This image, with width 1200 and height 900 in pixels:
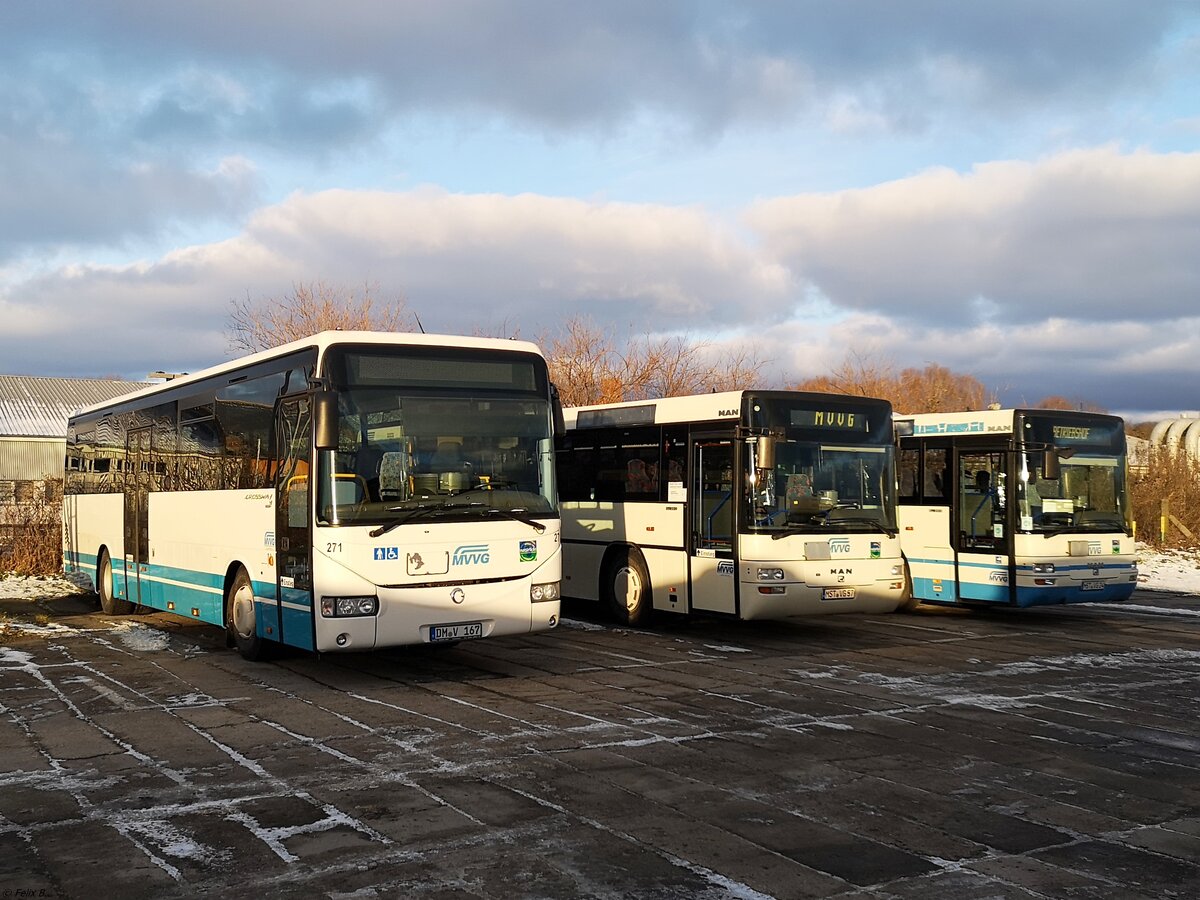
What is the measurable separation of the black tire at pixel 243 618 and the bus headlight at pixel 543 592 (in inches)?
114

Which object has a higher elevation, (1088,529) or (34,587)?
(1088,529)

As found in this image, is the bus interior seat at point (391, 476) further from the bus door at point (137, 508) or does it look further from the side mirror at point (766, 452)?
the bus door at point (137, 508)

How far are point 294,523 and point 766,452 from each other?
5.69m

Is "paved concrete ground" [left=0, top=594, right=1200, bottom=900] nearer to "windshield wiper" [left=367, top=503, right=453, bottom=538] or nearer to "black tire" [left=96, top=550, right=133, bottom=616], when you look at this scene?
Result: "windshield wiper" [left=367, top=503, right=453, bottom=538]

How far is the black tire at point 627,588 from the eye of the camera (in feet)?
53.7

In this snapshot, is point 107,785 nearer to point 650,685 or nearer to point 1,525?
point 650,685

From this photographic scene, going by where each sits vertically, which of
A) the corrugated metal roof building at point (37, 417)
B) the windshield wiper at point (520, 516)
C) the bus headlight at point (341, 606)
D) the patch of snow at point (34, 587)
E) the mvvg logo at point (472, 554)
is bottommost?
the patch of snow at point (34, 587)

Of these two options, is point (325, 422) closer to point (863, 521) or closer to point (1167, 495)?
point (863, 521)

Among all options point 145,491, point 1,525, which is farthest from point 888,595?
point 1,525

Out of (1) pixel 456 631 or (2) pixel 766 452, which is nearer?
(1) pixel 456 631

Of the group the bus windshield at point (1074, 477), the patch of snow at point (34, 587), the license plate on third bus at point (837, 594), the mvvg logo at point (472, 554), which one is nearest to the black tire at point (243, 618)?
the mvvg logo at point (472, 554)

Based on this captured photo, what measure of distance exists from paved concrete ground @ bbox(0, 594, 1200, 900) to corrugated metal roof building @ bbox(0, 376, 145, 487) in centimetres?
4429

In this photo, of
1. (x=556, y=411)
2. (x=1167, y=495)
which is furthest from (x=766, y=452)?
(x=1167, y=495)

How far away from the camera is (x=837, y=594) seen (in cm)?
1465
